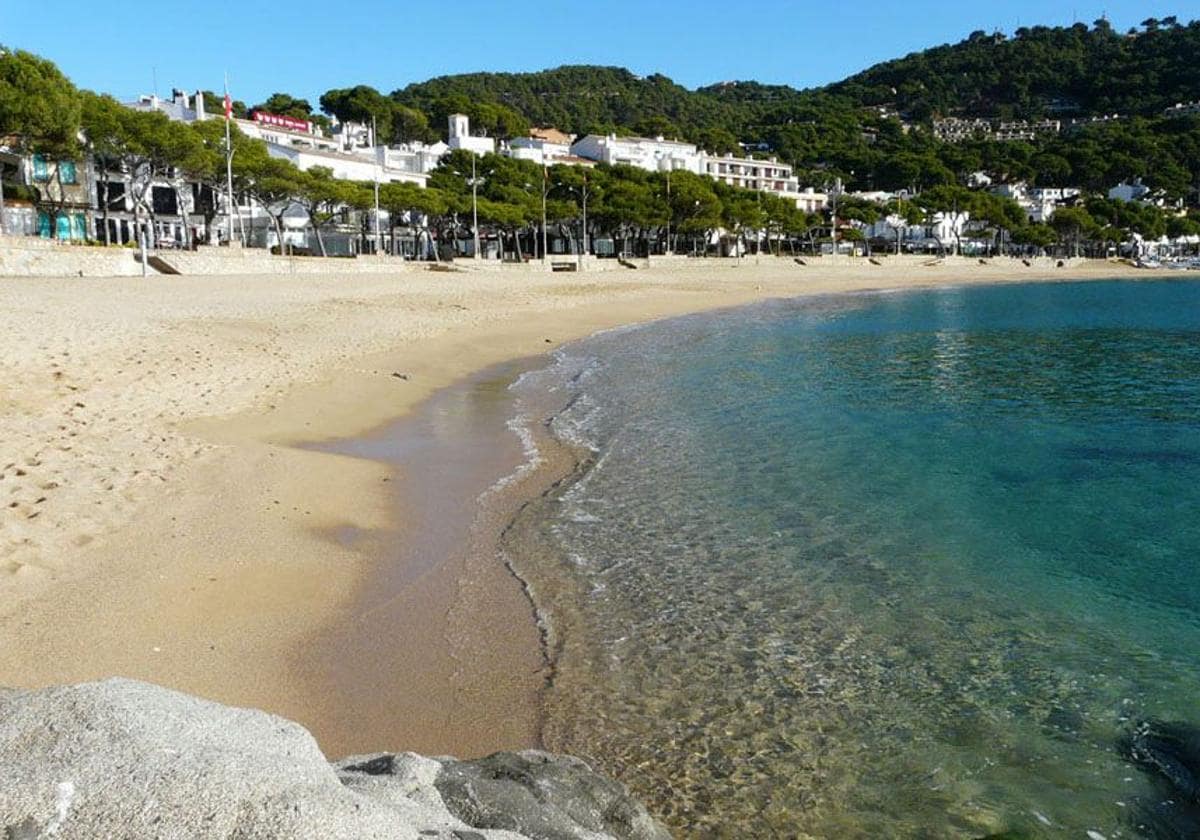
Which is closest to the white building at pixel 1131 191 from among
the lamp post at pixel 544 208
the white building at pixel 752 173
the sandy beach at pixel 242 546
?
the white building at pixel 752 173

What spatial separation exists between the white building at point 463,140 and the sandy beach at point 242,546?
8520 centimetres

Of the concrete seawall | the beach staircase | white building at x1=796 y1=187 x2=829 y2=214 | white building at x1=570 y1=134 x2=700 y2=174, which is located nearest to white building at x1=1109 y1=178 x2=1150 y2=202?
white building at x1=796 y1=187 x2=829 y2=214

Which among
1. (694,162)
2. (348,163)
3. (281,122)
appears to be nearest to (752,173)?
(694,162)

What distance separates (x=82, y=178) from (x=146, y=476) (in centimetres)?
5334

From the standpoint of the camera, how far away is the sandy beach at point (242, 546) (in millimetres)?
5953

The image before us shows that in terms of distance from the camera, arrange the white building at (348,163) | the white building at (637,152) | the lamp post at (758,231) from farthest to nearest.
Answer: the white building at (637,152) < the lamp post at (758,231) < the white building at (348,163)

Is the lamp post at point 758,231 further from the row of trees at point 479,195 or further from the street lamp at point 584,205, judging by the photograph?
the street lamp at point 584,205

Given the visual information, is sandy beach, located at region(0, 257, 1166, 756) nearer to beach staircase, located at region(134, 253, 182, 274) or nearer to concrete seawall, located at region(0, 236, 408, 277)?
concrete seawall, located at region(0, 236, 408, 277)

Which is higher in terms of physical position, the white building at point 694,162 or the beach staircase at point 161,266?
the white building at point 694,162

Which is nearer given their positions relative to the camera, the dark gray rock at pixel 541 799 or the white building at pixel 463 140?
the dark gray rock at pixel 541 799

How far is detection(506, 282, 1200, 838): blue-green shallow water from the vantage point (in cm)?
520

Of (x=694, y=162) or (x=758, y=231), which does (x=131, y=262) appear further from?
(x=694, y=162)

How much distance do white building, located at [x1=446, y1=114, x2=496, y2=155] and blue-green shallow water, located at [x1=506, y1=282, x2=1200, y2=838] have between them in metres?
89.3

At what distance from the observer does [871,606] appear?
7.70 meters
